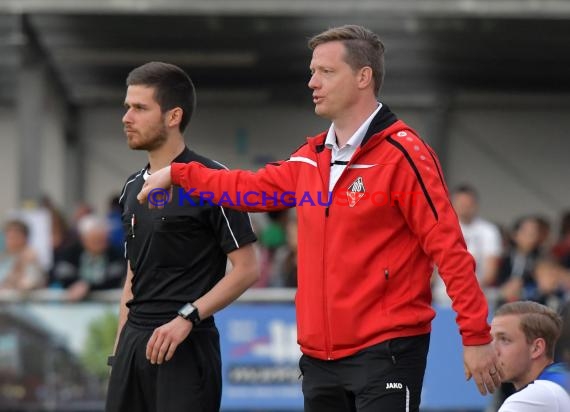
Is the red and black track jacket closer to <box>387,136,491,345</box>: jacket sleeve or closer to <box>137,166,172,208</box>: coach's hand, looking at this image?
<box>387,136,491,345</box>: jacket sleeve

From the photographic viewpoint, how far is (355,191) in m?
4.55

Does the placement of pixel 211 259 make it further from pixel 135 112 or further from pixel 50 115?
pixel 50 115

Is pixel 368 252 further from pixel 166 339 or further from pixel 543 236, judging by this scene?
pixel 543 236

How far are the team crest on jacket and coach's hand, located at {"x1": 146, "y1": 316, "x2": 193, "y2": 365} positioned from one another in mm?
927

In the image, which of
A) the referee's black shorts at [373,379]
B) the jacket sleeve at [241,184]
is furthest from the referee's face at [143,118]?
the referee's black shorts at [373,379]

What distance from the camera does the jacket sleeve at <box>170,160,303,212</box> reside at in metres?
4.87

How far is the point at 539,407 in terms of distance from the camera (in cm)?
460

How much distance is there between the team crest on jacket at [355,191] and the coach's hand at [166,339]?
93 cm

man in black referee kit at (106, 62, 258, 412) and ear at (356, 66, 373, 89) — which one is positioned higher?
ear at (356, 66, 373, 89)

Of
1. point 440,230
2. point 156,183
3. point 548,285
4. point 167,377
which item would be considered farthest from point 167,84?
point 548,285

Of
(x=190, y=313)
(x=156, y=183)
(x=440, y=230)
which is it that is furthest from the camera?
(x=190, y=313)

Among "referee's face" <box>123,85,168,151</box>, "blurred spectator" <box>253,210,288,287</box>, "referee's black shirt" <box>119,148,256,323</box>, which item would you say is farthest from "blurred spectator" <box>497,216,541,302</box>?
"referee's face" <box>123,85,168,151</box>

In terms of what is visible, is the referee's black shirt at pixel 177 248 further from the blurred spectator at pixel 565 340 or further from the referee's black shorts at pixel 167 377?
the blurred spectator at pixel 565 340

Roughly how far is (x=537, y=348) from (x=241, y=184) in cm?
137
